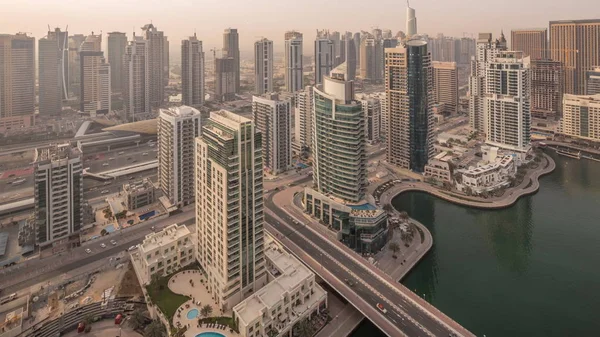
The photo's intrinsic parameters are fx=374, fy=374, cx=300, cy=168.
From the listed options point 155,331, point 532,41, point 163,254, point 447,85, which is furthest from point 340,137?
point 532,41

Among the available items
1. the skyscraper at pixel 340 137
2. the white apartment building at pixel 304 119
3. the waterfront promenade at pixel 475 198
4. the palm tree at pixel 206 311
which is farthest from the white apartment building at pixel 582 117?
the palm tree at pixel 206 311

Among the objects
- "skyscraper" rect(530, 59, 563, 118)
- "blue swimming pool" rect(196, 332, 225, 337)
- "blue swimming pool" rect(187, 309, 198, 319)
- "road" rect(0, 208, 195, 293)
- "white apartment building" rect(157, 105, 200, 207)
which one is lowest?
"blue swimming pool" rect(196, 332, 225, 337)

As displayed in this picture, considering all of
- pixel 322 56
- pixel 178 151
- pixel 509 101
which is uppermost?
pixel 322 56

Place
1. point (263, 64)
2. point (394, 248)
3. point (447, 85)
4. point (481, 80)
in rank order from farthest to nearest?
point (263, 64), point (447, 85), point (481, 80), point (394, 248)

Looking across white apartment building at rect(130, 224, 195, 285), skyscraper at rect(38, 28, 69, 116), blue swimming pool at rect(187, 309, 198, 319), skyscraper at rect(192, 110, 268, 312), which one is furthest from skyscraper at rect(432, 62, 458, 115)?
skyscraper at rect(38, 28, 69, 116)

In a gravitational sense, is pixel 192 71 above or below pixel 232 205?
above

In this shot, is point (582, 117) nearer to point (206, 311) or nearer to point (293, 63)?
point (293, 63)

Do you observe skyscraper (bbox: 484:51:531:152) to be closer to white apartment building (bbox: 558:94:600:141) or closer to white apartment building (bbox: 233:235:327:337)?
white apartment building (bbox: 558:94:600:141)

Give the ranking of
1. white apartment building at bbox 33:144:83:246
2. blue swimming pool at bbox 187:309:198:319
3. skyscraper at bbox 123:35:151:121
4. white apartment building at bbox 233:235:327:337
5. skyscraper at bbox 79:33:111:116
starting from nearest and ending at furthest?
1. white apartment building at bbox 233:235:327:337
2. blue swimming pool at bbox 187:309:198:319
3. white apartment building at bbox 33:144:83:246
4. skyscraper at bbox 123:35:151:121
5. skyscraper at bbox 79:33:111:116
